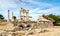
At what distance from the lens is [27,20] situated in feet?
132

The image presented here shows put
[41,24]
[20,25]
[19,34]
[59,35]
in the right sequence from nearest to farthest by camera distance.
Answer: [59,35] < [19,34] < [20,25] < [41,24]

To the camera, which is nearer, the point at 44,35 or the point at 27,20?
the point at 44,35

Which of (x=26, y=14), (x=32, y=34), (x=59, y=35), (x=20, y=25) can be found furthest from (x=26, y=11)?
(x=59, y=35)

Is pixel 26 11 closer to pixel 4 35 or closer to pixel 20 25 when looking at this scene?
pixel 20 25

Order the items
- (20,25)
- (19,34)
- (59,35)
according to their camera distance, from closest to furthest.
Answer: (59,35)
(19,34)
(20,25)

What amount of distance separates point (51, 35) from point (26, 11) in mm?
15951

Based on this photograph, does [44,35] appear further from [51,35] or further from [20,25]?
[20,25]

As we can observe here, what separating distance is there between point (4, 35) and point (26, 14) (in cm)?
1588

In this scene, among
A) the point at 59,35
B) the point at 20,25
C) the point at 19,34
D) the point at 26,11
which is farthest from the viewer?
the point at 26,11

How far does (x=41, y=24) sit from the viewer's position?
45.8m

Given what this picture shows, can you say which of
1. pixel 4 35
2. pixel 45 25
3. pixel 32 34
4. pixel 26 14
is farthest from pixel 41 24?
pixel 4 35

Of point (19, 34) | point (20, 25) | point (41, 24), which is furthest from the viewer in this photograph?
point (41, 24)

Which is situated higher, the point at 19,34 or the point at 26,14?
the point at 26,14

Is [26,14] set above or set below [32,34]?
above
